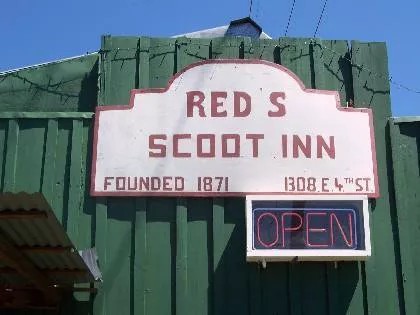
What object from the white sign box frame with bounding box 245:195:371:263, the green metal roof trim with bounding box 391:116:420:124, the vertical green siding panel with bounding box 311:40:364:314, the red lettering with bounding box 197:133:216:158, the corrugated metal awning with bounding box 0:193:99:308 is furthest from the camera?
the vertical green siding panel with bounding box 311:40:364:314

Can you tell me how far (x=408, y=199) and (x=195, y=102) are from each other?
11.0 ft

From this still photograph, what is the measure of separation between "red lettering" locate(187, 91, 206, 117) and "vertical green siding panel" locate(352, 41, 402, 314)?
2.31 metres

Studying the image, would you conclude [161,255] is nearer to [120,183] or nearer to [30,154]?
[120,183]

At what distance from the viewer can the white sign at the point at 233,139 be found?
9.41 meters

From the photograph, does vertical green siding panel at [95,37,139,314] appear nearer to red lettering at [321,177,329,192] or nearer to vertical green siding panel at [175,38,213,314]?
vertical green siding panel at [175,38,213,314]

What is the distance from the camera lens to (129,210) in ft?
30.6

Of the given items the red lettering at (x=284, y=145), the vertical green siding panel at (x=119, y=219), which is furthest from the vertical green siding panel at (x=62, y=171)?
the red lettering at (x=284, y=145)

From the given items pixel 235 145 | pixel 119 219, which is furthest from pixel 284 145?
pixel 119 219

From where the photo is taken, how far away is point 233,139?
964 centimetres

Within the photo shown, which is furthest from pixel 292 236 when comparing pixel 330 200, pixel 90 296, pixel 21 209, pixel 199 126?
pixel 21 209

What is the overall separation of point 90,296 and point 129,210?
4.16 ft

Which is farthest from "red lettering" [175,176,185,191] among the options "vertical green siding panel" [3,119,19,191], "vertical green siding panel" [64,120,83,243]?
"vertical green siding panel" [3,119,19,191]

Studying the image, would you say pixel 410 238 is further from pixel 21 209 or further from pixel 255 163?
pixel 21 209

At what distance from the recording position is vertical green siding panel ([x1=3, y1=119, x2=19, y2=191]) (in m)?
9.44
